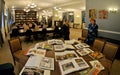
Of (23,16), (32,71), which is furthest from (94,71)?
(23,16)

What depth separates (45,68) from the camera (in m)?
1.68

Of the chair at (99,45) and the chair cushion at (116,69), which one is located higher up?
the chair at (99,45)

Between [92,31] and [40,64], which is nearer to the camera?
[40,64]

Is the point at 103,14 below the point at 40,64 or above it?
above

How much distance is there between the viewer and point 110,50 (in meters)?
2.67

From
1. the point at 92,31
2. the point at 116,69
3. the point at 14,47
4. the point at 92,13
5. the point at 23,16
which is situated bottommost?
the point at 116,69

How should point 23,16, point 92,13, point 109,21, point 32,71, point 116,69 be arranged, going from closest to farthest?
point 32,71, point 116,69, point 109,21, point 92,13, point 23,16

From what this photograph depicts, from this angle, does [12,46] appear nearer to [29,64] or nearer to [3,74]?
[3,74]

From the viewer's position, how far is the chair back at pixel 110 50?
2.56 metres

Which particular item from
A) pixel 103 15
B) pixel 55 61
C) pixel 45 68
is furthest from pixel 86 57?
pixel 103 15

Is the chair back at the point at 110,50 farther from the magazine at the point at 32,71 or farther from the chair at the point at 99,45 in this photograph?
the magazine at the point at 32,71

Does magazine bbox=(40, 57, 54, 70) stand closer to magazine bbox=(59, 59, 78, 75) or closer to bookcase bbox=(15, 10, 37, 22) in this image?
magazine bbox=(59, 59, 78, 75)

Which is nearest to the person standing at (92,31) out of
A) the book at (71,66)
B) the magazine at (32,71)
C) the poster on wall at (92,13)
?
the poster on wall at (92,13)

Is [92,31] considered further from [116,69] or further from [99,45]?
[99,45]
